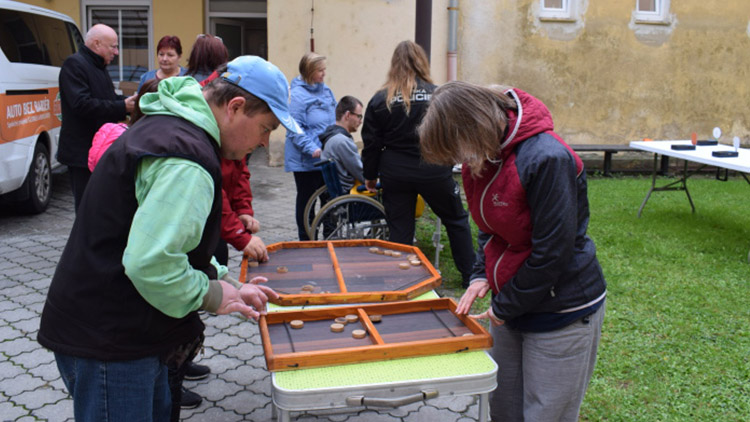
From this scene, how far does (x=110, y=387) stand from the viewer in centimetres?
175

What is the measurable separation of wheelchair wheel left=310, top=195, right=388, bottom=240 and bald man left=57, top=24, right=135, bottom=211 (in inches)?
65.5

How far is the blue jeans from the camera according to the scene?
1734mm

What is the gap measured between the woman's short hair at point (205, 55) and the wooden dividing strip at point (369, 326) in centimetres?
252

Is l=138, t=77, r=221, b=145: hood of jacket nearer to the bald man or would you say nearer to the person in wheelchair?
the bald man

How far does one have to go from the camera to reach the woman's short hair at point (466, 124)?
195cm

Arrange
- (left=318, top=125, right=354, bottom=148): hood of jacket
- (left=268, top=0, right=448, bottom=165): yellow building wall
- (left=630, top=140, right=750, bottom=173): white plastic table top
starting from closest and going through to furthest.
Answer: (left=318, top=125, right=354, bottom=148): hood of jacket, (left=630, top=140, right=750, bottom=173): white plastic table top, (left=268, top=0, right=448, bottom=165): yellow building wall

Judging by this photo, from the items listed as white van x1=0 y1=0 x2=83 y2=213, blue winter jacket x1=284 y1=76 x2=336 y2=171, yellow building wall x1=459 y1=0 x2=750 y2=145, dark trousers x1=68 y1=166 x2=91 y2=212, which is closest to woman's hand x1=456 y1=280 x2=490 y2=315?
blue winter jacket x1=284 y1=76 x2=336 y2=171

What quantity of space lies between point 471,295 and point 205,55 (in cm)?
270

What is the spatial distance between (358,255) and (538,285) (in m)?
1.19

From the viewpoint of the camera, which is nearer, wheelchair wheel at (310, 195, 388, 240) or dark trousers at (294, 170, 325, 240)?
wheelchair wheel at (310, 195, 388, 240)

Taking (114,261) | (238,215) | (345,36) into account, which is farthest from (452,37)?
(114,261)

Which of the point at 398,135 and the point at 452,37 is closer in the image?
the point at 398,135

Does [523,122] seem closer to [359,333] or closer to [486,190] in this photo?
[486,190]

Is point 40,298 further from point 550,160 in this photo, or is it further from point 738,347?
point 738,347
